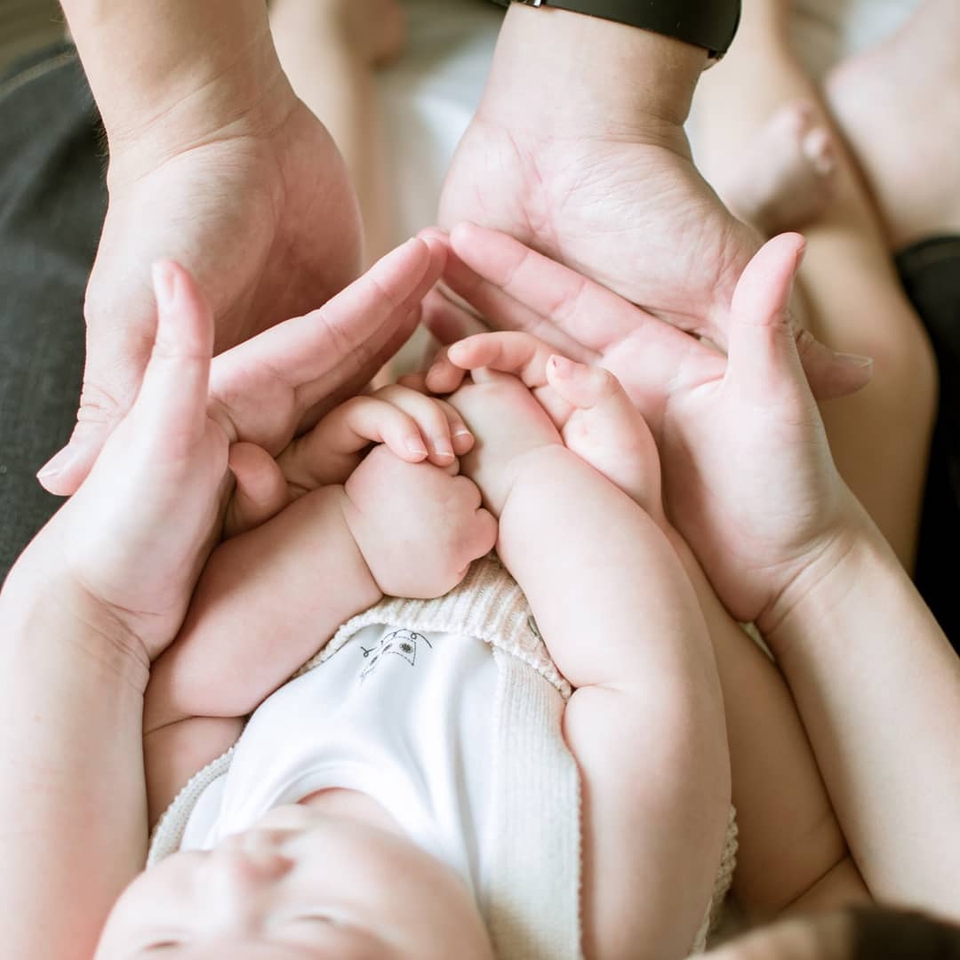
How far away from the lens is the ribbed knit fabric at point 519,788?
22.9 inches

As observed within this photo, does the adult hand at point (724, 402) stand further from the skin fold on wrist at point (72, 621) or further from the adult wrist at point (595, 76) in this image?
the skin fold on wrist at point (72, 621)

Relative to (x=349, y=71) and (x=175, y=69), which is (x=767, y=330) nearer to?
(x=175, y=69)

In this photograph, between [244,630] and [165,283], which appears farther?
[244,630]

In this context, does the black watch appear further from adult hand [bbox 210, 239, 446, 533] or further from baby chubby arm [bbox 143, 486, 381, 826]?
baby chubby arm [bbox 143, 486, 381, 826]

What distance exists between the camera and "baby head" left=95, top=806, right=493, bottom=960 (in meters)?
0.50

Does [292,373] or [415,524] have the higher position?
[292,373]

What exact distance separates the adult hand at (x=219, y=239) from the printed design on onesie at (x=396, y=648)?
0.26 meters

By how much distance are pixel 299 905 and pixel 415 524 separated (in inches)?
10.9

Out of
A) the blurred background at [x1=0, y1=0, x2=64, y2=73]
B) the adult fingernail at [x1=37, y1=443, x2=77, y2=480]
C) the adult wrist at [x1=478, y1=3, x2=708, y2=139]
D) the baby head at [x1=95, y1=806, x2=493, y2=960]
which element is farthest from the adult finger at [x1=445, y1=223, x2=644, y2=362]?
the blurred background at [x1=0, y1=0, x2=64, y2=73]

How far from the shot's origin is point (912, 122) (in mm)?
1123

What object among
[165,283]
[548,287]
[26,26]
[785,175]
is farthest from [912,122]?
[26,26]

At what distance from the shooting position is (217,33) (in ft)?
2.64

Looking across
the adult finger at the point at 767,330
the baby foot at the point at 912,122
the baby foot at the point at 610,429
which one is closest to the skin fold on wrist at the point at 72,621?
the baby foot at the point at 610,429

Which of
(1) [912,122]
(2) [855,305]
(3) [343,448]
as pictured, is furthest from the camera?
(1) [912,122]
